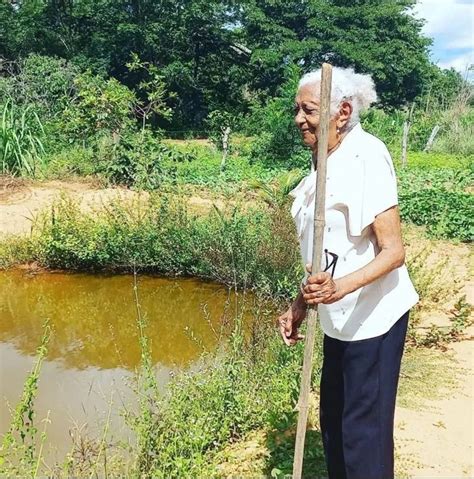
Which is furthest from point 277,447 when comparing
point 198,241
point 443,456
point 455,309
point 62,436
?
point 198,241

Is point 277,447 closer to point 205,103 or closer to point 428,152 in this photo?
point 428,152

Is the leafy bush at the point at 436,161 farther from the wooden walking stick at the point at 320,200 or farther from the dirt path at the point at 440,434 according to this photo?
the wooden walking stick at the point at 320,200

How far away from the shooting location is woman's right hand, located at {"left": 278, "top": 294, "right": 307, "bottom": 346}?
2041 mm

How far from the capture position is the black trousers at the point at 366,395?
181 centimetres

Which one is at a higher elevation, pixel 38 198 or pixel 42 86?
pixel 42 86

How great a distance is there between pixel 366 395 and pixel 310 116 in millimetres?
877

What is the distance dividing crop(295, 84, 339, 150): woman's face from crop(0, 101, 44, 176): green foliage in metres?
8.75

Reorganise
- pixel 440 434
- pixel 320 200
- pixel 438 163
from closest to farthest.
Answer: pixel 320 200
pixel 440 434
pixel 438 163

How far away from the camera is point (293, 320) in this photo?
2066 mm

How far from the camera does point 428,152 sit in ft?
49.2

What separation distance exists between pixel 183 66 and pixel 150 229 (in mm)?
15444

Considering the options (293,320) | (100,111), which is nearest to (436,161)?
(100,111)

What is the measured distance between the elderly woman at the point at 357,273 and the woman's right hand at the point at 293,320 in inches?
5.3

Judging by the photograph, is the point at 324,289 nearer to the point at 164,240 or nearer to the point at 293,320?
the point at 293,320
